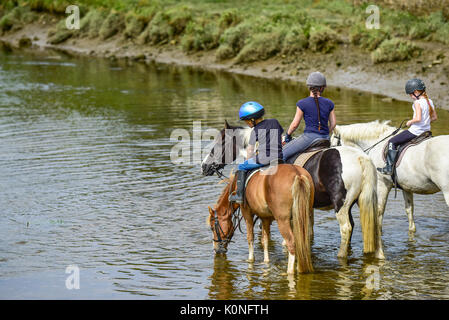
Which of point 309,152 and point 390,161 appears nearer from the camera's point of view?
point 309,152

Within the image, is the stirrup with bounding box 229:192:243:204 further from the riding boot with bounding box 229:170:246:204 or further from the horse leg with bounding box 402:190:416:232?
the horse leg with bounding box 402:190:416:232

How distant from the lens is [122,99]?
91.0 feet

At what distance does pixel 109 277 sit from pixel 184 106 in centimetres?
1669

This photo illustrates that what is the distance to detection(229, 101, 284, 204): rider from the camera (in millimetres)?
9133

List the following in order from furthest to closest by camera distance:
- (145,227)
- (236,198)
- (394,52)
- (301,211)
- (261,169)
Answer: (394,52) → (145,227) → (236,198) → (261,169) → (301,211)

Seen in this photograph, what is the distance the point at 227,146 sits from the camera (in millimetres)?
9688

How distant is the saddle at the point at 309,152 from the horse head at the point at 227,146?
902 mm

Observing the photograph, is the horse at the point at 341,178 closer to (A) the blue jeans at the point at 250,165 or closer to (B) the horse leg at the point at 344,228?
(B) the horse leg at the point at 344,228

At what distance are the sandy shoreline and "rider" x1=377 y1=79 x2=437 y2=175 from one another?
42.8 feet

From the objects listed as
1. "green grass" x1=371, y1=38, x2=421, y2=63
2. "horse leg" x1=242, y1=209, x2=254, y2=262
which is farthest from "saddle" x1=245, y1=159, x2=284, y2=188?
"green grass" x1=371, y1=38, x2=421, y2=63

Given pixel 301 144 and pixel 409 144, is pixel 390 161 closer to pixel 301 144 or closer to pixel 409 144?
pixel 409 144

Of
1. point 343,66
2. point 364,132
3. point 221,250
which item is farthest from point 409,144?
point 343,66

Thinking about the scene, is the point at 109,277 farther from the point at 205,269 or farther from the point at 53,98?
the point at 53,98

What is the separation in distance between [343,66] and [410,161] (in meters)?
20.6
